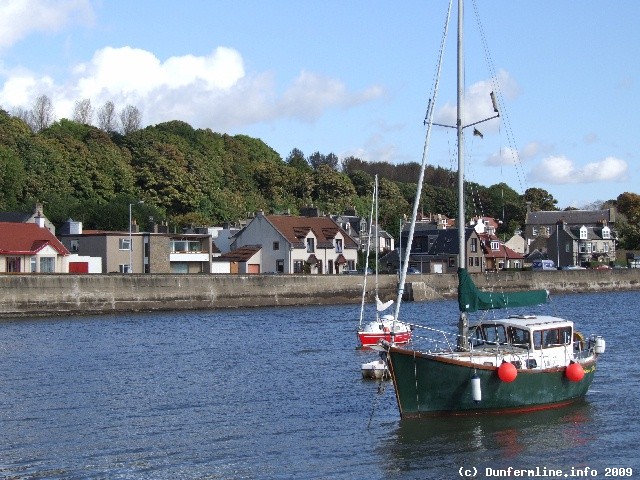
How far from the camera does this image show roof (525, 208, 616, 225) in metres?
147

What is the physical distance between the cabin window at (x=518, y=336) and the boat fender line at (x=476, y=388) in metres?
3.10

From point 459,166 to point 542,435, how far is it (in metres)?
8.09

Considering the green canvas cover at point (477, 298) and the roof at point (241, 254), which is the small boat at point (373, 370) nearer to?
the green canvas cover at point (477, 298)

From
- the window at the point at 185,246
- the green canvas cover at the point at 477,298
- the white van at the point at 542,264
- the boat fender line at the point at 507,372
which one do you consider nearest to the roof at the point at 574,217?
the white van at the point at 542,264

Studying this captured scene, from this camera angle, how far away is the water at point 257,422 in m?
24.2

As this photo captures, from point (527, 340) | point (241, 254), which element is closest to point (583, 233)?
point (241, 254)

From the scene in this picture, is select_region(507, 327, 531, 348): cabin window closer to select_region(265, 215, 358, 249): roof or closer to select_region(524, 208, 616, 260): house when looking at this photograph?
select_region(265, 215, 358, 249): roof

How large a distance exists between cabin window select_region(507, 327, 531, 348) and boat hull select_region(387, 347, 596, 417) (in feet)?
4.05

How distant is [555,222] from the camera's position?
150875mm

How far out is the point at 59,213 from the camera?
348ft

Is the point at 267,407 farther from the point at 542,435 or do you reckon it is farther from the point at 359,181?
the point at 359,181

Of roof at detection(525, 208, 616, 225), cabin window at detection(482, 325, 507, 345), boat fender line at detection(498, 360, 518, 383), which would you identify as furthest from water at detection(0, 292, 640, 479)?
roof at detection(525, 208, 616, 225)

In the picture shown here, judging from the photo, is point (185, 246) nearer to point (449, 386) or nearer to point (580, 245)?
point (580, 245)

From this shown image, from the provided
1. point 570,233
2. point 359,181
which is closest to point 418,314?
point 570,233
